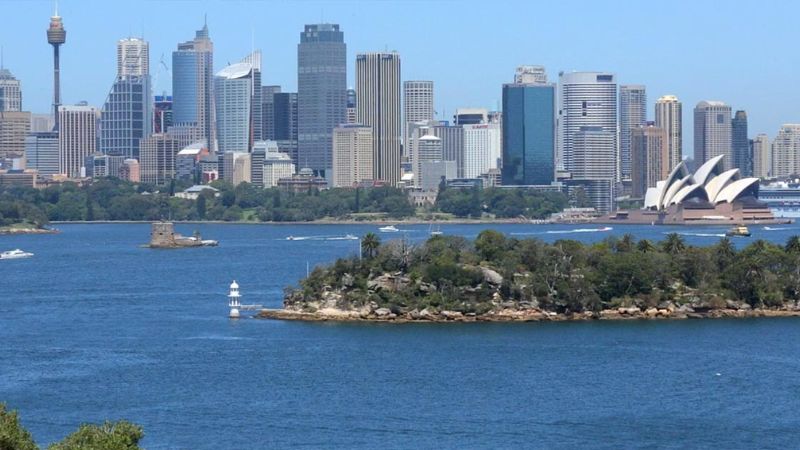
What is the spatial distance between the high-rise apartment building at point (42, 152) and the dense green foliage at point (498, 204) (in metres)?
55.5

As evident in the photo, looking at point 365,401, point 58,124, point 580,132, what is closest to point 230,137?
point 58,124

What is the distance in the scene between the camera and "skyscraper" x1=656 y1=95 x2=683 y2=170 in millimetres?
150125

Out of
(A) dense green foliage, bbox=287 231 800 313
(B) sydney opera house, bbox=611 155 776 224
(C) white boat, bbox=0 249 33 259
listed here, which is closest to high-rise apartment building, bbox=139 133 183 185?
(B) sydney opera house, bbox=611 155 776 224

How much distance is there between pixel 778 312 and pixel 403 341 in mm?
9003

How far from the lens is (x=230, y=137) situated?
548 ft

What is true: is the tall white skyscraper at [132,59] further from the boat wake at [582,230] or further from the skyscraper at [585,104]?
the boat wake at [582,230]

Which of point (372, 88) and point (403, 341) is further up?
point (372, 88)

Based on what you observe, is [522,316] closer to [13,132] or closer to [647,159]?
[647,159]

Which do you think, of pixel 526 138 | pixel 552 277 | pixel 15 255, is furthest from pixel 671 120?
pixel 552 277

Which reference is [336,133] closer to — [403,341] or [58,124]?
[58,124]

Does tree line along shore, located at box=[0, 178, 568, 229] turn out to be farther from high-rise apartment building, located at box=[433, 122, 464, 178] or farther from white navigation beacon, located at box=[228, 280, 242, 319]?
white navigation beacon, located at box=[228, 280, 242, 319]

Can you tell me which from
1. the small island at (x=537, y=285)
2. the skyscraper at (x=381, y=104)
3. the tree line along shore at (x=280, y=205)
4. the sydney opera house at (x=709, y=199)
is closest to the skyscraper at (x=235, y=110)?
the skyscraper at (x=381, y=104)

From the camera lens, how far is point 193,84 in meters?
170

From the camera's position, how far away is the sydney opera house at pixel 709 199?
314ft
